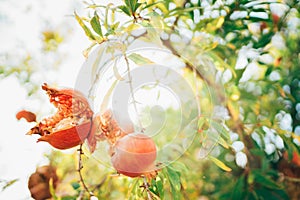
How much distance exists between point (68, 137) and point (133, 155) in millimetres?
97

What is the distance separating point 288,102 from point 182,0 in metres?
0.68

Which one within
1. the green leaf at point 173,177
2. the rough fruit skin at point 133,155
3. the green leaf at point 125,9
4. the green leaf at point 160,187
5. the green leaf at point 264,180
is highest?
the green leaf at point 125,9

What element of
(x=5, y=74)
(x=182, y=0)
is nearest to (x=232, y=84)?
(x=182, y=0)

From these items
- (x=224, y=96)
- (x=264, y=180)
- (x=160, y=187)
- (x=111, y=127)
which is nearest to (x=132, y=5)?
(x=111, y=127)

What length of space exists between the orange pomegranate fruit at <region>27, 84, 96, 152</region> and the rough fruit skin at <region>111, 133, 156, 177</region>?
41mm

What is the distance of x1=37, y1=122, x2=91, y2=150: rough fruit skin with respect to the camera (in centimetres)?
56

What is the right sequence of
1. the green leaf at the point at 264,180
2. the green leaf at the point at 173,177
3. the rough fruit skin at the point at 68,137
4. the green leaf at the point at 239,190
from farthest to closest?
the green leaf at the point at 239,190
the green leaf at the point at 264,180
the green leaf at the point at 173,177
the rough fruit skin at the point at 68,137

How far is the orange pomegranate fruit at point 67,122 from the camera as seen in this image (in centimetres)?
56

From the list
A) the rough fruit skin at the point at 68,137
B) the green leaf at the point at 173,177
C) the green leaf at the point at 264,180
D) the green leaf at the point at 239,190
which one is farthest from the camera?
the green leaf at the point at 239,190

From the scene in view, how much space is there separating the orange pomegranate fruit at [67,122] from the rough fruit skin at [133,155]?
0.04 metres

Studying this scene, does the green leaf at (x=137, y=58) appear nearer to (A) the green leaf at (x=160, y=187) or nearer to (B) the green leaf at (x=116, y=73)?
(B) the green leaf at (x=116, y=73)

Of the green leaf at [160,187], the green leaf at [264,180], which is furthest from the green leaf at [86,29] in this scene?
the green leaf at [264,180]

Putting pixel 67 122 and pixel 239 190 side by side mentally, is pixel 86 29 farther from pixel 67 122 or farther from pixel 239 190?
pixel 239 190

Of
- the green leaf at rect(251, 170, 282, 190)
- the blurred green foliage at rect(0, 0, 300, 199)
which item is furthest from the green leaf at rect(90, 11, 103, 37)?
the green leaf at rect(251, 170, 282, 190)
